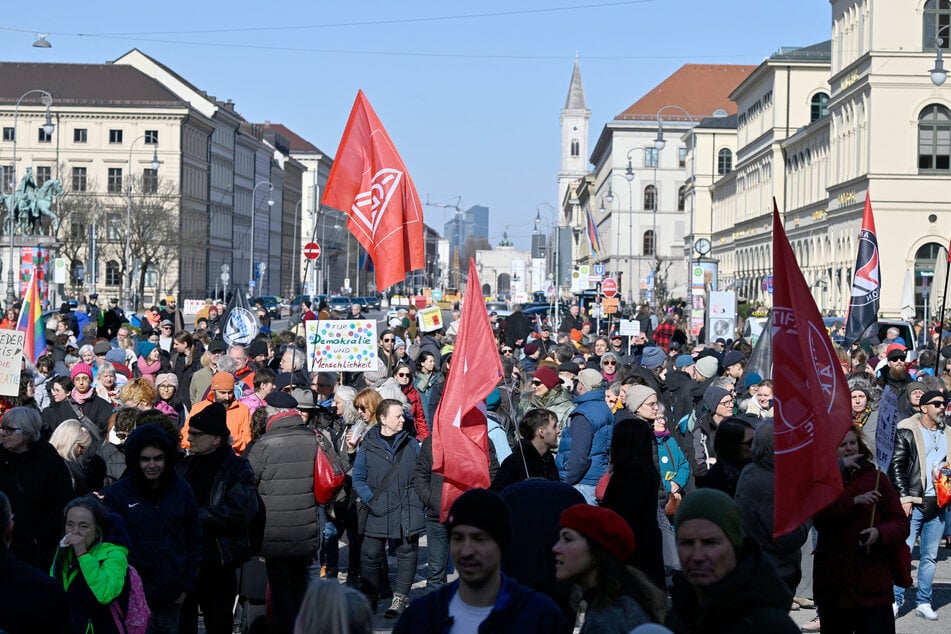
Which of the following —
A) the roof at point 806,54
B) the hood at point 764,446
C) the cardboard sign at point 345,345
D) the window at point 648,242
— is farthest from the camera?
the window at point 648,242

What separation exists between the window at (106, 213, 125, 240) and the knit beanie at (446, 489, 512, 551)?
8556 cm

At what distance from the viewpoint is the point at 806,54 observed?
8394 centimetres

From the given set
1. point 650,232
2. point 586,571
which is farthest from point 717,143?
point 586,571

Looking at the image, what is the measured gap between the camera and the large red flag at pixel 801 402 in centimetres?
667

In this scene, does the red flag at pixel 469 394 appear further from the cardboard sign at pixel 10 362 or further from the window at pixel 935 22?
the window at pixel 935 22

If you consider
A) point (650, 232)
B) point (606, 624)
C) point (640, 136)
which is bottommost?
point (606, 624)

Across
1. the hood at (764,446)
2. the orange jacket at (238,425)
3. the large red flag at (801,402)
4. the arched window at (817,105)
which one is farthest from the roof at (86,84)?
the large red flag at (801,402)

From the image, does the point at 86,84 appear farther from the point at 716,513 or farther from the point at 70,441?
the point at 716,513

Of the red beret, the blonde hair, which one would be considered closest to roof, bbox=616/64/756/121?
the blonde hair

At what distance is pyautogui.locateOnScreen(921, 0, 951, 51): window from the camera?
57.3 meters

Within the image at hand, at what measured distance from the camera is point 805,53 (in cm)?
8425

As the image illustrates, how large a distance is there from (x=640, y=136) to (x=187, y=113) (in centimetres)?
4453

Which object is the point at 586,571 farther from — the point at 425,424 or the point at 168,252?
the point at 168,252

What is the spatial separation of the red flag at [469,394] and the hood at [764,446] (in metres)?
1.85
